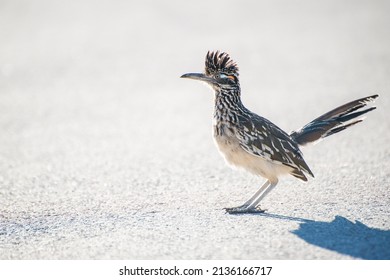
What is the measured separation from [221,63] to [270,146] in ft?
4.07

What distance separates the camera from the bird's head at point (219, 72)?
7109 millimetres

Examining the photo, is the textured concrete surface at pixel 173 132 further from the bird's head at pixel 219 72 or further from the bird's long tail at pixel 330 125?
the bird's head at pixel 219 72

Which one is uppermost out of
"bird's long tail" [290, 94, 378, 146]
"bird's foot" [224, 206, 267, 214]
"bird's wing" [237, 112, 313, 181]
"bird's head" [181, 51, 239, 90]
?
"bird's head" [181, 51, 239, 90]

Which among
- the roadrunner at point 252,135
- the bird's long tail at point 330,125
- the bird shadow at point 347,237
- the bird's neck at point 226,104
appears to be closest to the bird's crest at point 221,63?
the roadrunner at point 252,135

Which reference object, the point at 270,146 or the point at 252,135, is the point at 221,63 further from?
the point at 270,146

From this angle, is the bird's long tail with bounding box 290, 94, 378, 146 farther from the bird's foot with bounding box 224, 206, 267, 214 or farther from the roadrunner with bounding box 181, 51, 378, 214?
the bird's foot with bounding box 224, 206, 267, 214

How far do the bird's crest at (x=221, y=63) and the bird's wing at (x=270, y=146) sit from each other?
717 millimetres

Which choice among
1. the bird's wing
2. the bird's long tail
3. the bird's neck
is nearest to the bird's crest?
the bird's neck

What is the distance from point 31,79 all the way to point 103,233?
9.36 m

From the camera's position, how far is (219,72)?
716 centimetres

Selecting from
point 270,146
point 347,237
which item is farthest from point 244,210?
point 347,237

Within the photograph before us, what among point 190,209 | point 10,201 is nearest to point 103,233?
point 190,209

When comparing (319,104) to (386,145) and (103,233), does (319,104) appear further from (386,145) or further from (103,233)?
(103,233)

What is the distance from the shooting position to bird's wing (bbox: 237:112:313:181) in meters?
6.69
